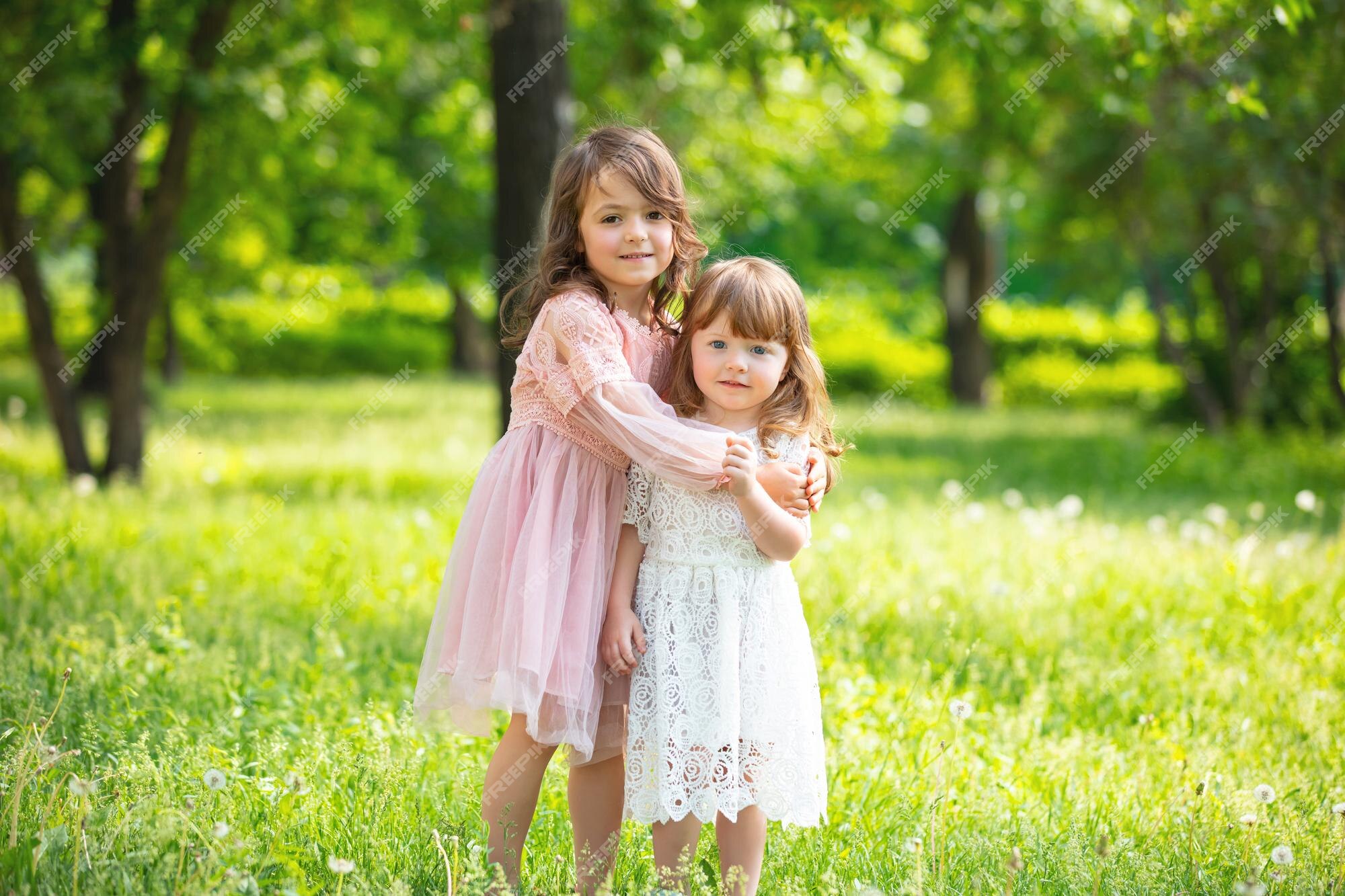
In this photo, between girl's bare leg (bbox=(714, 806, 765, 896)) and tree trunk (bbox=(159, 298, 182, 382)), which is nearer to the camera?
girl's bare leg (bbox=(714, 806, 765, 896))

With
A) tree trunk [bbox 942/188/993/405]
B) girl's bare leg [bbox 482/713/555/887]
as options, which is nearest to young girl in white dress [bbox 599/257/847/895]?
girl's bare leg [bbox 482/713/555/887]

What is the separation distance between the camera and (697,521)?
2898 mm

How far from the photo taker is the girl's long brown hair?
2.99 meters

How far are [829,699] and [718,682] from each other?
1.42 m

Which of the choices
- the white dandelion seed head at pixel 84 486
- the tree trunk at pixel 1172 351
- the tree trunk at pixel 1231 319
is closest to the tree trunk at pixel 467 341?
the tree trunk at pixel 1172 351

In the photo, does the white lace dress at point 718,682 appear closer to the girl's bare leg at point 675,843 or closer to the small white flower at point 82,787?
A: the girl's bare leg at point 675,843

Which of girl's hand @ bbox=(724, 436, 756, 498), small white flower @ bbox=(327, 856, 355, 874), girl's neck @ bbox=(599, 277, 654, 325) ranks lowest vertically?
small white flower @ bbox=(327, 856, 355, 874)

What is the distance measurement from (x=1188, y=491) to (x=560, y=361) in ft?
27.4

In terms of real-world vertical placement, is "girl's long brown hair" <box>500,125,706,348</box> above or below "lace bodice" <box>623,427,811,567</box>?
above

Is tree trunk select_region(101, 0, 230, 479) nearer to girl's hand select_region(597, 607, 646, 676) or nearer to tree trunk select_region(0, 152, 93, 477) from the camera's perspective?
tree trunk select_region(0, 152, 93, 477)

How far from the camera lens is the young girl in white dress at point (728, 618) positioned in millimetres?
2766

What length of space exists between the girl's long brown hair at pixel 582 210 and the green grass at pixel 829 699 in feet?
4.30

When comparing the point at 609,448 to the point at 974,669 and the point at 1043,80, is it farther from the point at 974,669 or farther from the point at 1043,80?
the point at 1043,80

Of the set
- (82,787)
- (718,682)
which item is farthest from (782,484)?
(82,787)
